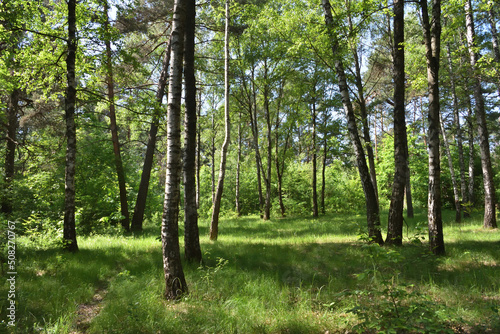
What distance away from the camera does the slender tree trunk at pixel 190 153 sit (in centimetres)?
637

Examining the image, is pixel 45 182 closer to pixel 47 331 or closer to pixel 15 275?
pixel 15 275

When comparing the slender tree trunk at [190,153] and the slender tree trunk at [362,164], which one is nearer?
the slender tree trunk at [190,153]

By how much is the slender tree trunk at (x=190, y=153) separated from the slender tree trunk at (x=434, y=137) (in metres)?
5.93

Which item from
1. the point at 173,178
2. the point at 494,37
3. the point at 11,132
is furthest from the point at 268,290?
the point at 11,132

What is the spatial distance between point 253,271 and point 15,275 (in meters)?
4.69

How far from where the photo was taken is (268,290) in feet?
15.9

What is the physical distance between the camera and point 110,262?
639 centimetres

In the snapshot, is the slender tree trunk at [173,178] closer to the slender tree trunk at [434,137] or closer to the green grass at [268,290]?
the green grass at [268,290]

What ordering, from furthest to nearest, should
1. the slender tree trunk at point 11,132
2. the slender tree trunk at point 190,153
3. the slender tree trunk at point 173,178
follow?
the slender tree trunk at point 11,132
the slender tree trunk at point 190,153
the slender tree trunk at point 173,178

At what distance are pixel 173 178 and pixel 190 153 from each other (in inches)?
78.7

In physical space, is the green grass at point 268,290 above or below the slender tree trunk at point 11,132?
below

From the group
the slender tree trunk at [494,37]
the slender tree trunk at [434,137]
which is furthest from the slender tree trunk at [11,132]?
the slender tree trunk at [494,37]

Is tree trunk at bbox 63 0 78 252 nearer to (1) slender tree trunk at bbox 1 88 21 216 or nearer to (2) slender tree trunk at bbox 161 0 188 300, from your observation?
(2) slender tree trunk at bbox 161 0 188 300

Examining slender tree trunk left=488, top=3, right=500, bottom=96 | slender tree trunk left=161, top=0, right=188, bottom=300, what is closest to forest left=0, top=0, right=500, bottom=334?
slender tree trunk left=161, top=0, right=188, bottom=300
